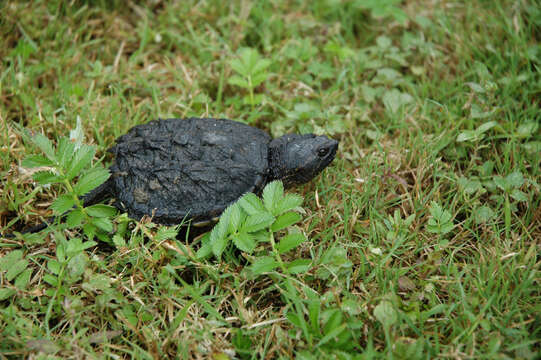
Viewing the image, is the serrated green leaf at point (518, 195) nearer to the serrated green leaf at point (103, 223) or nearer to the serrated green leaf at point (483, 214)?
the serrated green leaf at point (483, 214)

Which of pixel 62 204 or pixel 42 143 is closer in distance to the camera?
pixel 42 143

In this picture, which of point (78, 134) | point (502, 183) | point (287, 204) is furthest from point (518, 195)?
point (78, 134)

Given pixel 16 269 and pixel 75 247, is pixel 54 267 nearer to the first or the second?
pixel 75 247

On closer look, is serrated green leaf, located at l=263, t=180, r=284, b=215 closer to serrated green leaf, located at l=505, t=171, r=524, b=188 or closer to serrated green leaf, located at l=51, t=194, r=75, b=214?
serrated green leaf, located at l=51, t=194, r=75, b=214

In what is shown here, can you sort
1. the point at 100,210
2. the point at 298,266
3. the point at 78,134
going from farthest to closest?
1. the point at 78,134
2. the point at 100,210
3. the point at 298,266

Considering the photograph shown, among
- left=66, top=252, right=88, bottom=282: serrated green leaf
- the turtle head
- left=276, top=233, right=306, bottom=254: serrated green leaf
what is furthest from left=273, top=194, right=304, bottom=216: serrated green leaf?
left=66, top=252, right=88, bottom=282: serrated green leaf

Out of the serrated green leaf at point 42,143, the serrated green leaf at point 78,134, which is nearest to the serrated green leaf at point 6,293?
the serrated green leaf at point 42,143
